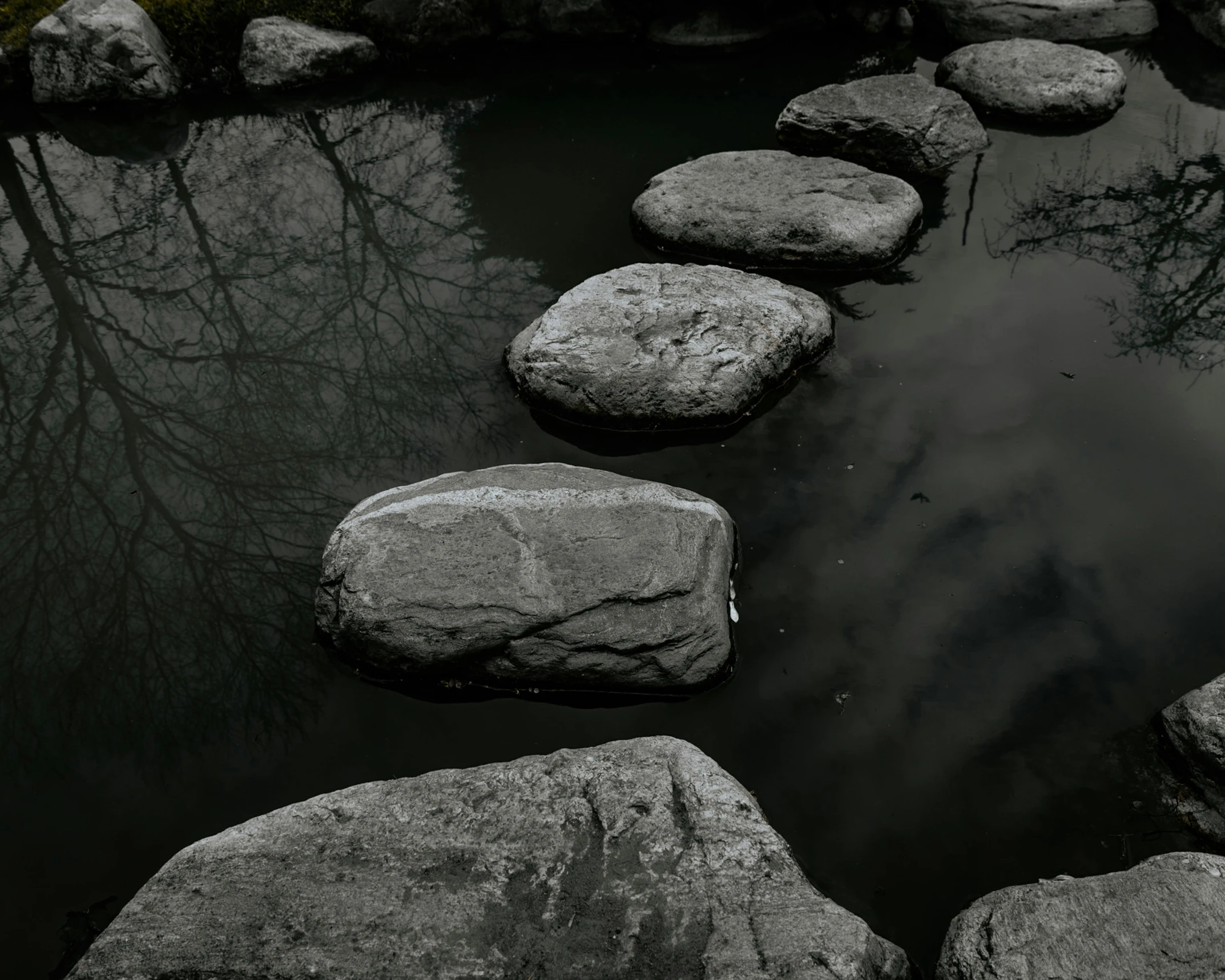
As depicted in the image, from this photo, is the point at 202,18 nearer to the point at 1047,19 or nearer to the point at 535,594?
the point at 1047,19

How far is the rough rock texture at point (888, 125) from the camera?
7.42 m

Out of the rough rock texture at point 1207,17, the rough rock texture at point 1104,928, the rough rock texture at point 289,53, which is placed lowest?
the rough rock texture at point 1104,928

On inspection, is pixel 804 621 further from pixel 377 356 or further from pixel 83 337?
pixel 83 337

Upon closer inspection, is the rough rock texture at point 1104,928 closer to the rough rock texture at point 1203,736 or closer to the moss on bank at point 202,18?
the rough rock texture at point 1203,736

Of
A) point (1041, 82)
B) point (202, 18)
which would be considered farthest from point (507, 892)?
point (202, 18)

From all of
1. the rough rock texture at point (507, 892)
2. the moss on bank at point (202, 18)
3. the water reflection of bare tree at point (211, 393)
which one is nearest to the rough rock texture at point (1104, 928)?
the rough rock texture at point (507, 892)

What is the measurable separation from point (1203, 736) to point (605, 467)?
294 centimetres

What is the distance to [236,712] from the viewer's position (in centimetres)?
414

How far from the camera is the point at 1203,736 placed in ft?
11.7

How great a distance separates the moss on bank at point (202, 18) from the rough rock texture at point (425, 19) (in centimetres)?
26

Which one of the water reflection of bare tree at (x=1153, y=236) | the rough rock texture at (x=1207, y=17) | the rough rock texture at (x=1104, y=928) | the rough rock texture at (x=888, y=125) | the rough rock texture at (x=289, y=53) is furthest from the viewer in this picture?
the rough rock texture at (x=289, y=53)

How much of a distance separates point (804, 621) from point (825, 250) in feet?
10.1

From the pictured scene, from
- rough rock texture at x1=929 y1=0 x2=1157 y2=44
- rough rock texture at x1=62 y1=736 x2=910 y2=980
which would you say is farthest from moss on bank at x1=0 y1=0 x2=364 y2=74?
rough rock texture at x1=62 y1=736 x2=910 y2=980

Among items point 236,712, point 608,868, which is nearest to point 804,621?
point 608,868
